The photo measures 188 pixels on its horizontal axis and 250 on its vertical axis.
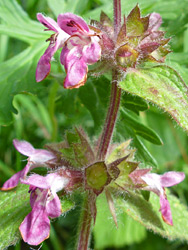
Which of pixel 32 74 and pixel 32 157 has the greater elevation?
pixel 32 74

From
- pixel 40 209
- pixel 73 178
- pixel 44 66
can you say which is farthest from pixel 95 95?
pixel 40 209

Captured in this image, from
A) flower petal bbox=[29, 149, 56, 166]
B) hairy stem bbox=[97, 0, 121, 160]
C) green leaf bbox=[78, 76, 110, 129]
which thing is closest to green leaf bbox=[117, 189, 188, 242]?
hairy stem bbox=[97, 0, 121, 160]

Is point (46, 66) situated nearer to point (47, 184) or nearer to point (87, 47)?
point (87, 47)

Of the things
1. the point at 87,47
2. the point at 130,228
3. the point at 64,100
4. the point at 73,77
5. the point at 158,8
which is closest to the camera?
the point at 73,77

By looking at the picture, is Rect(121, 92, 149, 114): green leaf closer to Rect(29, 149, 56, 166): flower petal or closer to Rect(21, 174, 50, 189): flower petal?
Rect(29, 149, 56, 166): flower petal

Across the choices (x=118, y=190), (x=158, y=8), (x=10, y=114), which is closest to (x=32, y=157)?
(x=10, y=114)

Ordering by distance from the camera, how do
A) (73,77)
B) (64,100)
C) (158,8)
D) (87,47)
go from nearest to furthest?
(73,77), (87,47), (64,100), (158,8)

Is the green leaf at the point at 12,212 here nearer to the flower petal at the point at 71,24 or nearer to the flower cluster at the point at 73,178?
the flower cluster at the point at 73,178
